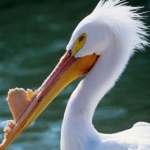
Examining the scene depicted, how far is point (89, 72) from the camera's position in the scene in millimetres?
4766

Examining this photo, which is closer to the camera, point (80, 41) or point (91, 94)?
point (80, 41)

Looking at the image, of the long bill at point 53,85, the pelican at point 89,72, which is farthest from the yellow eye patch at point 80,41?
the long bill at point 53,85

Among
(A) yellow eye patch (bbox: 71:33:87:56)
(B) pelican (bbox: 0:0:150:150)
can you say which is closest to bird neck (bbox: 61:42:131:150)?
(B) pelican (bbox: 0:0:150:150)

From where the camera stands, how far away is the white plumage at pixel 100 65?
457 centimetres

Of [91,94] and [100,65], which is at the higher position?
[100,65]

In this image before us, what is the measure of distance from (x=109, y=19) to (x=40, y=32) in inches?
209

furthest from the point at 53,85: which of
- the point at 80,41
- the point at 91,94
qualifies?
the point at 80,41

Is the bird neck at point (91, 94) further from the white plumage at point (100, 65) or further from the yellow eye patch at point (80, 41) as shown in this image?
the yellow eye patch at point (80, 41)

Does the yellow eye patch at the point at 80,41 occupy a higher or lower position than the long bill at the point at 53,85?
higher

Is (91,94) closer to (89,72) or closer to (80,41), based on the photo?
(89,72)

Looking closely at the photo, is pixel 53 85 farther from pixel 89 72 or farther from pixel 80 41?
pixel 80 41

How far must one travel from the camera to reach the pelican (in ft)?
15.0

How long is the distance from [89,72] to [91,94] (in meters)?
0.17

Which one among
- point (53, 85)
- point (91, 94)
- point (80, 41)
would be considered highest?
point (80, 41)
